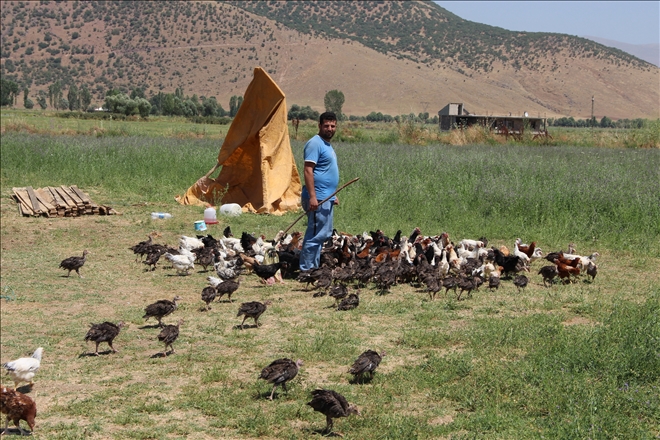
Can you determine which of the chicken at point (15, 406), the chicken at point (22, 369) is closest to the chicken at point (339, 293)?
the chicken at point (22, 369)

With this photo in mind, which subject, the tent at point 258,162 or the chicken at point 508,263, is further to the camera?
the tent at point 258,162

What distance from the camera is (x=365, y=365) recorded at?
6418 mm

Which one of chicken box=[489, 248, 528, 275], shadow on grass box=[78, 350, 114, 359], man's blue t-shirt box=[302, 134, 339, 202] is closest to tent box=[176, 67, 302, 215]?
man's blue t-shirt box=[302, 134, 339, 202]

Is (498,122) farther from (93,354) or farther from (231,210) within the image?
(93,354)

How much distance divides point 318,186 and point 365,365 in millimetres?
4408

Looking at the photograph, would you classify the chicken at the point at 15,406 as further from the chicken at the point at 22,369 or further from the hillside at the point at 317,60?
the hillside at the point at 317,60

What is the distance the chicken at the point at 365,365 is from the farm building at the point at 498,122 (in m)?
28.1

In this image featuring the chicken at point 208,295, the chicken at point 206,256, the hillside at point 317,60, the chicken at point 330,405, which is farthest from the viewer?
the hillside at point 317,60

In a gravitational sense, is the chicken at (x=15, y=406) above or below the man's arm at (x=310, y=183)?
below

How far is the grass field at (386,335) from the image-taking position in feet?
19.0

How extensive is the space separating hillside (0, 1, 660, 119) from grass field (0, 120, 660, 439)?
7548 cm

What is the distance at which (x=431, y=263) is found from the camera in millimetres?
11000

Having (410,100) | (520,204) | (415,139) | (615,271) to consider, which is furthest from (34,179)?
(410,100)

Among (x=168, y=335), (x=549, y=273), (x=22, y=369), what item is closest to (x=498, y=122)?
(x=549, y=273)
